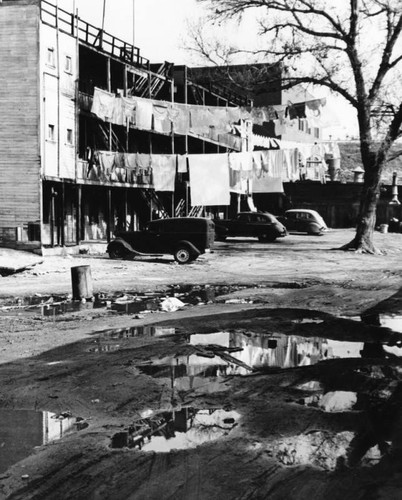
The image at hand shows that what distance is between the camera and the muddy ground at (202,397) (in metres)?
5.23

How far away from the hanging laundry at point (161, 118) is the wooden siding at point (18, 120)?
8.34 meters

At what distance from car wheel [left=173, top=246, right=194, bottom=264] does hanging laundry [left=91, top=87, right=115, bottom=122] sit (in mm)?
10111

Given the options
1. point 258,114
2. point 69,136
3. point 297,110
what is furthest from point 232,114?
point 69,136

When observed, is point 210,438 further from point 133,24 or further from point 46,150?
point 133,24

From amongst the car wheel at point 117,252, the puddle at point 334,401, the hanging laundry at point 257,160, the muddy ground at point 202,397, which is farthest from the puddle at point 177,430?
the hanging laundry at point 257,160

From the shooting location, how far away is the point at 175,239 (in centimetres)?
2616

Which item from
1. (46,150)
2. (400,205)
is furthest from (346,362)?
(400,205)

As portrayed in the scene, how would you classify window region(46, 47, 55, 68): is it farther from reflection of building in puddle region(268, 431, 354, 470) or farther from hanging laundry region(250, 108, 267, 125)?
reflection of building in puddle region(268, 431, 354, 470)

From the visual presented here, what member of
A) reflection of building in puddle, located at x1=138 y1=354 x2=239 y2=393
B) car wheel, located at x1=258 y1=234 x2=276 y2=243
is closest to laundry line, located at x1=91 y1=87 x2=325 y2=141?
car wheel, located at x1=258 y1=234 x2=276 y2=243

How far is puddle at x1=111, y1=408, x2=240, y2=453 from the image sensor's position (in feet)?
19.8

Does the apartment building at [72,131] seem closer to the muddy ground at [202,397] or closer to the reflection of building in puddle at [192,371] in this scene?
the muddy ground at [202,397]

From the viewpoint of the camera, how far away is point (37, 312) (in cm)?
1460

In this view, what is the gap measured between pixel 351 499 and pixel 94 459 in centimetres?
206

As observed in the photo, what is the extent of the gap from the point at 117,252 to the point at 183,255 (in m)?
2.75
